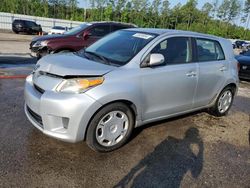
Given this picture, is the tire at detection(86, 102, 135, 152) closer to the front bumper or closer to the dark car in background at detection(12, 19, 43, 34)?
the front bumper

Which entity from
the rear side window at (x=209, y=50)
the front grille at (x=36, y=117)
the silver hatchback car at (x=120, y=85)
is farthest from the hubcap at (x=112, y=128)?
the rear side window at (x=209, y=50)

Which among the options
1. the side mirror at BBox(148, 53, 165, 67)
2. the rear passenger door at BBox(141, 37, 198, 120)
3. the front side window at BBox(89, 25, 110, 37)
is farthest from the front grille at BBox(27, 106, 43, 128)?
the front side window at BBox(89, 25, 110, 37)

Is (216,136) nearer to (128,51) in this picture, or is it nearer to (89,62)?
(128,51)

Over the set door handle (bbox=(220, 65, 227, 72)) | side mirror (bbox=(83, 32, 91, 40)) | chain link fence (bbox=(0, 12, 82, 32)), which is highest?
door handle (bbox=(220, 65, 227, 72))

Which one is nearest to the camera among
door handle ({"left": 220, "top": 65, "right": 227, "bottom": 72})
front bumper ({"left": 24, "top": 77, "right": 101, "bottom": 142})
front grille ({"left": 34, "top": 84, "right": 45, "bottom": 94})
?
front bumper ({"left": 24, "top": 77, "right": 101, "bottom": 142})

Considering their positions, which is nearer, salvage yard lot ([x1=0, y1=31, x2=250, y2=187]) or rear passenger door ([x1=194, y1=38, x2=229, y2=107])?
salvage yard lot ([x1=0, y1=31, x2=250, y2=187])

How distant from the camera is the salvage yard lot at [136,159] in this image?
3156 mm

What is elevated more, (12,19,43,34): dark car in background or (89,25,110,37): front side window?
(89,25,110,37): front side window

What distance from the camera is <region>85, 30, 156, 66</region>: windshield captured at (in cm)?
406

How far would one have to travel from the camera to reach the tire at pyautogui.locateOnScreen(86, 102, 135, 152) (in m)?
3.56

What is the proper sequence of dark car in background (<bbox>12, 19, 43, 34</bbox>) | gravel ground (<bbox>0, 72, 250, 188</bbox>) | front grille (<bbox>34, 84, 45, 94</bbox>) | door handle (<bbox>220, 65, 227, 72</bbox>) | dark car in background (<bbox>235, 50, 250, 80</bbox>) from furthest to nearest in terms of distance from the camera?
1. dark car in background (<bbox>12, 19, 43, 34</bbox>)
2. dark car in background (<bbox>235, 50, 250, 80</bbox>)
3. door handle (<bbox>220, 65, 227, 72</bbox>)
4. front grille (<bbox>34, 84, 45, 94</bbox>)
5. gravel ground (<bbox>0, 72, 250, 188</bbox>)

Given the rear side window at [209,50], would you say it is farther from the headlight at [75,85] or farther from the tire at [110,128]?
the headlight at [75,85]

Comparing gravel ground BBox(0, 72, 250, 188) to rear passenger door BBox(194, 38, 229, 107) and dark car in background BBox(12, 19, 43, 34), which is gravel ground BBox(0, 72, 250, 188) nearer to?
rear passenger door BBox(194, 38, 229, 107)

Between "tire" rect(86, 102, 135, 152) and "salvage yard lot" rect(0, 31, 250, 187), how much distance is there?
128 millimetres
